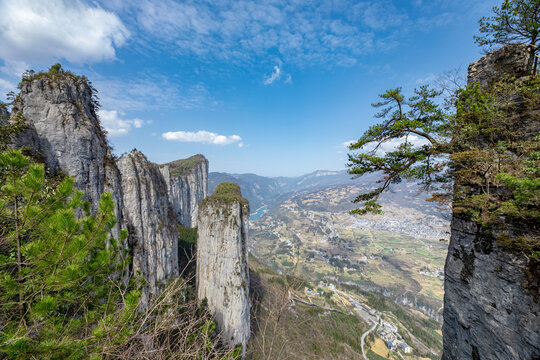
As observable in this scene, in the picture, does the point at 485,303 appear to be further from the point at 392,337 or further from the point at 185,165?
the point at 185,165

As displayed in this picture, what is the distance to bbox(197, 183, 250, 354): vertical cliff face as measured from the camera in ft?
A: 57.7

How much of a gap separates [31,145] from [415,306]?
107849 mm

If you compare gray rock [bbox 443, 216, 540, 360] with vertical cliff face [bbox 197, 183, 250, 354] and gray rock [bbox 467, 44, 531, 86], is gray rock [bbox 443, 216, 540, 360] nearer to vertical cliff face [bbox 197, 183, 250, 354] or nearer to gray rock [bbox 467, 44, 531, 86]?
gray rock [bbox 467, 44, 531, 86]

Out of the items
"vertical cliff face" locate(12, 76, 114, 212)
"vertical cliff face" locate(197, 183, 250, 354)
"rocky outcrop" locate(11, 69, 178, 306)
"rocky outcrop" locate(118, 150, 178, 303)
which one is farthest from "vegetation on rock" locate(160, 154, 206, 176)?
"vertical cliff face" locate(12, 76, 114, 212)

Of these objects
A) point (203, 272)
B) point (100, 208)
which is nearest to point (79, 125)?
point (100, 208)

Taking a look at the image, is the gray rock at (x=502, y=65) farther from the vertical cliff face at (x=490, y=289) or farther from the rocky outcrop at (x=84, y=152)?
the rocky outcrop at (x=84, y=152)

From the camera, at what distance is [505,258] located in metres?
4.53

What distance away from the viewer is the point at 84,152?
A: 407 inches

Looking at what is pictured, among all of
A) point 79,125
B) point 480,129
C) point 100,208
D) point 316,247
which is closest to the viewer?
point 100,208

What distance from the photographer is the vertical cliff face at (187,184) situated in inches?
2014

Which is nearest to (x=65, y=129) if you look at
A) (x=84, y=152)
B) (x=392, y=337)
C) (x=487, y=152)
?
(x=84, y=152)

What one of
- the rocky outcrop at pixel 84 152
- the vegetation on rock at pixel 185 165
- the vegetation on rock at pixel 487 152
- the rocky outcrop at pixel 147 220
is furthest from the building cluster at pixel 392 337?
the vegetation on rock at pixel 185 165

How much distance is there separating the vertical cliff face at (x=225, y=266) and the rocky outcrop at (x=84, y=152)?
4.34 m

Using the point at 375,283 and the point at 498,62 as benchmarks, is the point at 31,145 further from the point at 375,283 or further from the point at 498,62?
the point at 375,283
